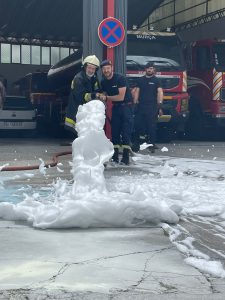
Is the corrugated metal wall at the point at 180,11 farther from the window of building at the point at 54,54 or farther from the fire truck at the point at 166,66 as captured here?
the window of building at the point at 54,54

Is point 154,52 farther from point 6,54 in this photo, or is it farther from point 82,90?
point 6,54

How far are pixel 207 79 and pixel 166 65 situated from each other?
5.12 feet

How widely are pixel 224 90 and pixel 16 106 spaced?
247 inches

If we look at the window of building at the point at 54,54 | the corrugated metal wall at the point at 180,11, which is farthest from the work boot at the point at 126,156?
the window of building at the point at 54,54

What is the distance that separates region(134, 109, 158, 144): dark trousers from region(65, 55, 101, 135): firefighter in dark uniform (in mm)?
3415

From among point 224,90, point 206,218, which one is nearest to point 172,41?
point 224,90

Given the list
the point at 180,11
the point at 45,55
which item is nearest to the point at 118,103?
the point at 180,11

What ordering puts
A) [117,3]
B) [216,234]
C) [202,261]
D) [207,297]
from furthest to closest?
[117,3] < [216,234] < [202,261] < [207,297]

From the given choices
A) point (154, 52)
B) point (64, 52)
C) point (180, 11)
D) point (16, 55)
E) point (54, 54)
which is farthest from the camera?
point (16, 55)

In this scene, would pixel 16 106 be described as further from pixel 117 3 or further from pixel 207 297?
pixel 207 297

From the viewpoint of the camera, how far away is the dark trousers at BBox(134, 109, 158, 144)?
11758 mm

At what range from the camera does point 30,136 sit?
1836cm

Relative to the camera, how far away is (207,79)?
1586cm

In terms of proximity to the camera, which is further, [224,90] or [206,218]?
[224,90]
